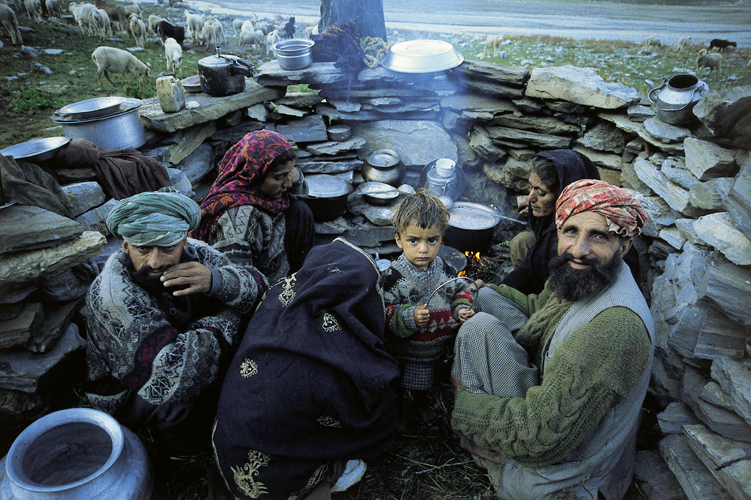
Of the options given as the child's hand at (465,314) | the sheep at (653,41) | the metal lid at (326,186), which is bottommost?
the metal lid at (326,186)

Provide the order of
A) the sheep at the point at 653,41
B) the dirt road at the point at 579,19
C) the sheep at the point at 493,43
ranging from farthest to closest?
the sheep at the point at 493,43, the sheep at the point at 653,41, the dirt road at the point at 579,19

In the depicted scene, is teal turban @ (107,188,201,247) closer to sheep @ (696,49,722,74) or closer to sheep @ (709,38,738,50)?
sheep @ (709,38,738,50)

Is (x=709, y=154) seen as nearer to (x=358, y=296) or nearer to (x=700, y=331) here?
(x=700, y=331)

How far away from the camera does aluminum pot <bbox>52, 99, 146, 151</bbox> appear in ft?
12.6

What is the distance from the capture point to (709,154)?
3.36m

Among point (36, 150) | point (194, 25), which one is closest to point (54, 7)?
point (36, 150)

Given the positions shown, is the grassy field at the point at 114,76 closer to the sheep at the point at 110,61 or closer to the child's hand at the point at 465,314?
the sheep at the point at 110,61

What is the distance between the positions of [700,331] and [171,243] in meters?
3.13

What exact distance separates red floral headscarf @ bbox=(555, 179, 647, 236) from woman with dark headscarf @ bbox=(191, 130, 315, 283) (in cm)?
235

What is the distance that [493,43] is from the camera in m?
9.17

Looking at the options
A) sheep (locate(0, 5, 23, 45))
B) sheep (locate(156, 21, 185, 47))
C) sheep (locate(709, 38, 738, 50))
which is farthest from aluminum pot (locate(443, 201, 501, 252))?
sheep (locate(156, 21, 185, 47))

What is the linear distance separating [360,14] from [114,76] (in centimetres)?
517

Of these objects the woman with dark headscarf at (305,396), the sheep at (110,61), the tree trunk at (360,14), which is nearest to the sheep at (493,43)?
the tree trunk at (360,14)

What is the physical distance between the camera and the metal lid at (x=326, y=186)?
5.29 metres
